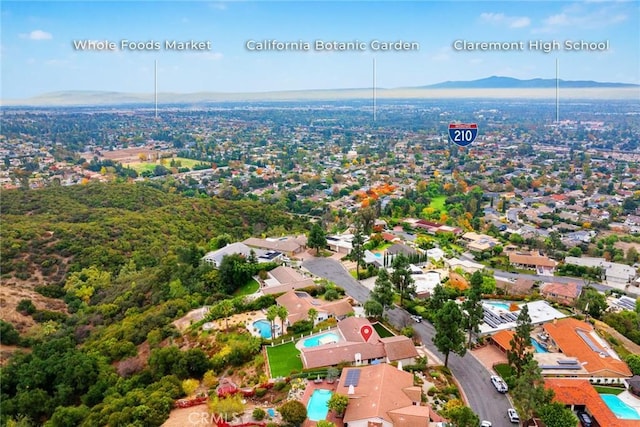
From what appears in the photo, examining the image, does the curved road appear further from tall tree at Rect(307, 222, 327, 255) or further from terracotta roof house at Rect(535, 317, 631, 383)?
tall tree at Rect(307, 222, 327, 255)

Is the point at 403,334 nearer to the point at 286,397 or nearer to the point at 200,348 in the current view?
the point at 286,397

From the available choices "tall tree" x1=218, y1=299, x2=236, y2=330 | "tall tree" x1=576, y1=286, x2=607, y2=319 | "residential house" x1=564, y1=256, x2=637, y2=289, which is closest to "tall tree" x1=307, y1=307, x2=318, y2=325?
"tall tree" x1=218, y1=299, x2=236, y2=330

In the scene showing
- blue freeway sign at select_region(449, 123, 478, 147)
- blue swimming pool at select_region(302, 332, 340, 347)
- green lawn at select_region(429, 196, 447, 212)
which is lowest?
blue swimming pool at select_region(302, 332, 340, 347)

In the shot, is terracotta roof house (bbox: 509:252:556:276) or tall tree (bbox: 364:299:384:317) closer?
A: tall tree (bbox: 364:299:384:317)

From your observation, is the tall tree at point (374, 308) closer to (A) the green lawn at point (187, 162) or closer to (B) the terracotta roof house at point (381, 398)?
(B) the terracotta roof house at point (381, 398)

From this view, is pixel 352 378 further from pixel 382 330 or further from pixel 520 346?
pixel 520 346

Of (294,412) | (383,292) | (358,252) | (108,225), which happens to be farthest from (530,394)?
(108,225)
